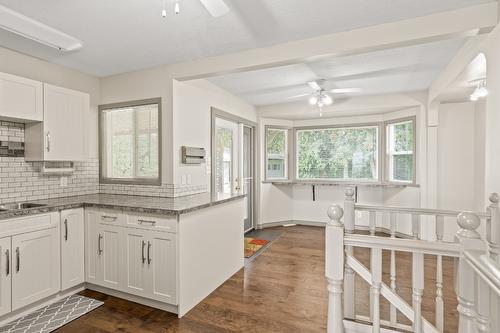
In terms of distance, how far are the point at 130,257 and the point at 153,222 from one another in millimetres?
469

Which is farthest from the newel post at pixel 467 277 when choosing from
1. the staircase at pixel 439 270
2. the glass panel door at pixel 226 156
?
the glass panel door at pixel 226 156

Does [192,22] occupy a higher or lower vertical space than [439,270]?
higher

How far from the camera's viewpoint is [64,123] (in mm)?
3023

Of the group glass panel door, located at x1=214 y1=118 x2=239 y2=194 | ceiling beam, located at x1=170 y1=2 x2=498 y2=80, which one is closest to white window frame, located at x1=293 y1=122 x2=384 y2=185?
glass panel door, located at x1=214 y1=118 x2=239 y2=194

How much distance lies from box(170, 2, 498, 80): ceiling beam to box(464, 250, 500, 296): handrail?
6.23 feet

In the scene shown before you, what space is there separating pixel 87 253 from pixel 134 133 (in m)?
1.51

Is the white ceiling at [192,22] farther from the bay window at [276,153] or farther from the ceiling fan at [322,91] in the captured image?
the bay window at [276,153]

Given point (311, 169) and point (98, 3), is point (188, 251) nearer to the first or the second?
point (98, 3)

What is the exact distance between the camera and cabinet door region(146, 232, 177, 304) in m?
2.44

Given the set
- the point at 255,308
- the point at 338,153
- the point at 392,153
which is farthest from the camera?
the point at 338,153

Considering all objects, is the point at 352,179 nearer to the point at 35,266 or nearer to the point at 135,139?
the point at 135,139

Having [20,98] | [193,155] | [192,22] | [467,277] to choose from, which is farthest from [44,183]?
[467,277]

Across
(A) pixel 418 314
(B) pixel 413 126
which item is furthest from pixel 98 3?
(B) pixel 413 126

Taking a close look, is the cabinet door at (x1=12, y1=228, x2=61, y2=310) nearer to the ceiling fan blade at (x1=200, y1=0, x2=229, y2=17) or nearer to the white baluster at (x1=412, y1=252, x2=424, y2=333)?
the ceiling fan blade at (x1=200, y1=0, x2=229, y2=17)
